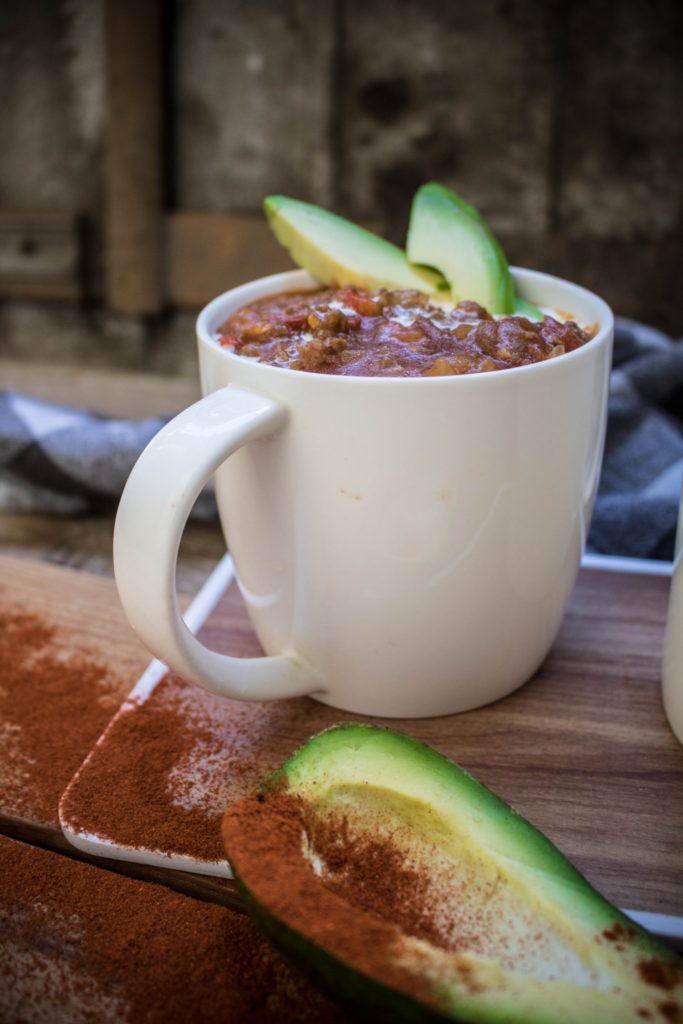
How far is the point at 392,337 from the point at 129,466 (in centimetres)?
58

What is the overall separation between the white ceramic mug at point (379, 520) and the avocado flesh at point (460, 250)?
94 millimetres

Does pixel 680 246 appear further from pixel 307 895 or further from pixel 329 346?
pixel 307 895

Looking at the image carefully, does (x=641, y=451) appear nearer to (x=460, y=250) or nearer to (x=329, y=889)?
(x=460, y=250)

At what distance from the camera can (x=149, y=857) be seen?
77cm

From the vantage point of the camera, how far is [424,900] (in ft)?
2.29

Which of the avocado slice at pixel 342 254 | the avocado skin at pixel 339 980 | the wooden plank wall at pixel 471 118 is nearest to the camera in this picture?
the avocado skin at pixel 339 980

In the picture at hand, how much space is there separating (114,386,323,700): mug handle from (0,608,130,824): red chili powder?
0.17 meters

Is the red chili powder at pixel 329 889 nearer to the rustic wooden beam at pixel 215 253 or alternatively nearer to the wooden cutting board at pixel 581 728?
the wooden cutting board at pixel 581 728

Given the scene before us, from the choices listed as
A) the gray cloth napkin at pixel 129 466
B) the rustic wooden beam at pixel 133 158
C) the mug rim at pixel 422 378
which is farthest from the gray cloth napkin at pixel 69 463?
the rustic wooden beam at pixel 133 158

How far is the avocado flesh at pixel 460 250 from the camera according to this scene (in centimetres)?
95

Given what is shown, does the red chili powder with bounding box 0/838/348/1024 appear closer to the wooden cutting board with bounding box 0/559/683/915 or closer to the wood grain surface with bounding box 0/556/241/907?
the wood grain surface with bounding box 0/556/241/907

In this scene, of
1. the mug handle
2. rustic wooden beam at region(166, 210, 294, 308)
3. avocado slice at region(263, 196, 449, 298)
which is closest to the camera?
Result: the mug handle

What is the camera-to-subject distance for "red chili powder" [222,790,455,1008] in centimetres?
61

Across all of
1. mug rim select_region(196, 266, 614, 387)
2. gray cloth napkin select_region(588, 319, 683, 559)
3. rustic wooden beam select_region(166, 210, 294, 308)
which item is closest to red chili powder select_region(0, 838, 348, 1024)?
mug rim select_region(196, 266, 614, 387)
